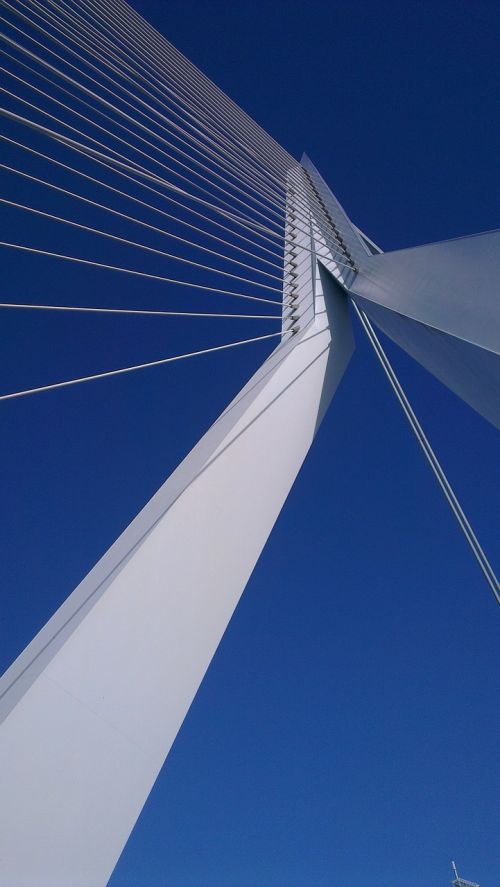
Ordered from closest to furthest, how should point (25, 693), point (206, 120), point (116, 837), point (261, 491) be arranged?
point (25, 693), point (116, 837), point (261, 491), point (206, 120)

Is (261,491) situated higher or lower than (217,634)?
higher

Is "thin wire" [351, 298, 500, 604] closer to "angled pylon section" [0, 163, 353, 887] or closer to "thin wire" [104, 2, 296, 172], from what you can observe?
"angled pylon section" [0, 163, 353, 887]

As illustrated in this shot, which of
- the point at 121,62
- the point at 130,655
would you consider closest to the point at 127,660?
the point at 130,655

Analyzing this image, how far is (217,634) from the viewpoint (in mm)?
2250

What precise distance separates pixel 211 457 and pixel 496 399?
106 cm

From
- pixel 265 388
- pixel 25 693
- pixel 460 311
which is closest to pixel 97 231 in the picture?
pixel 265 388

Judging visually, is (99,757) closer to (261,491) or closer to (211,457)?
(211,457)

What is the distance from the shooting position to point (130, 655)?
187cm

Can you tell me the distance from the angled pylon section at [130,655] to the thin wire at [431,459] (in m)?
0.68

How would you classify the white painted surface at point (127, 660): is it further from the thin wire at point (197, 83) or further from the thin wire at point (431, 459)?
the thin wire at point (197, 83)

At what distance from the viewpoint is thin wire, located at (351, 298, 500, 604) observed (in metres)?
2.62

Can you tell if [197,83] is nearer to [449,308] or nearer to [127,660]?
[449,308]

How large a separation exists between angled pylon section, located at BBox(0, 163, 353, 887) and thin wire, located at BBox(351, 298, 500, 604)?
682 millimetres

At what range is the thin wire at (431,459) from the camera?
2619mm
